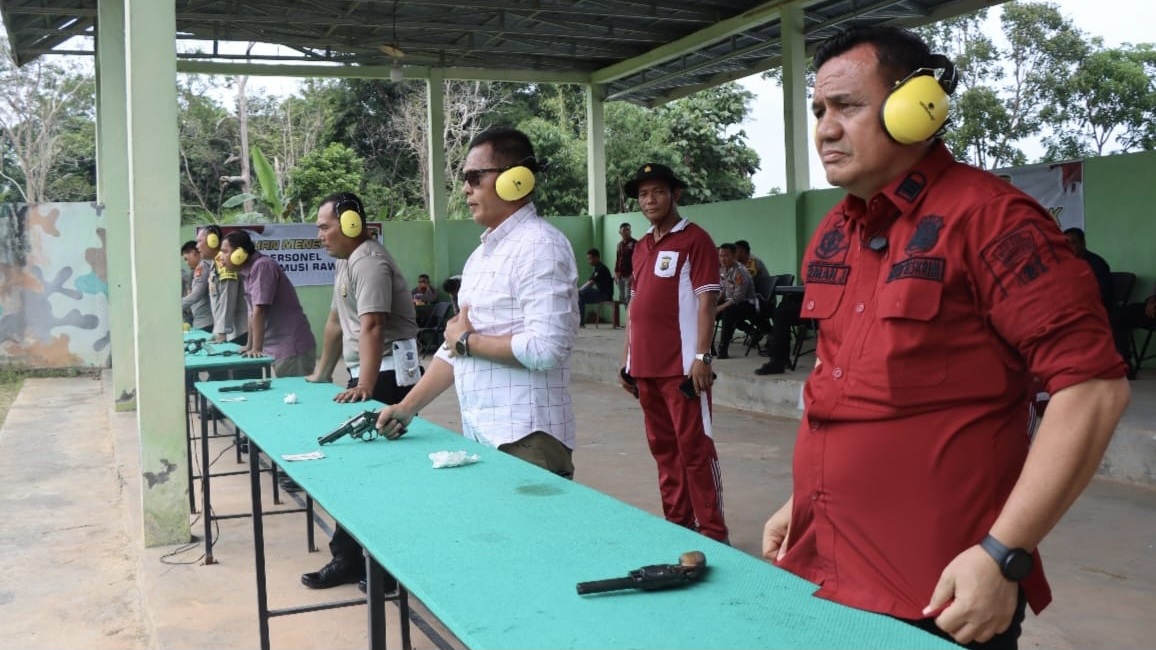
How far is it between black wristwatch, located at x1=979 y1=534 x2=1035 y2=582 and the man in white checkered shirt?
179cm

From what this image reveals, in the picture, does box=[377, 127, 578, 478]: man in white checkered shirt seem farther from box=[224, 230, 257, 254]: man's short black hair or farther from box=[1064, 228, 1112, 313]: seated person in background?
box=[1064, 228, 1112, 313]: seated person in background

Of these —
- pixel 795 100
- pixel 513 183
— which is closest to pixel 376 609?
pixel 513 183

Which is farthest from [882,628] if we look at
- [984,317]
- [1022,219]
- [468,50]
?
[468,50]

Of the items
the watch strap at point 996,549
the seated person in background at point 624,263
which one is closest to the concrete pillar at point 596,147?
the seated person in background at point 624,263

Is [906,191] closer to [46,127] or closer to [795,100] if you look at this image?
[795,100]

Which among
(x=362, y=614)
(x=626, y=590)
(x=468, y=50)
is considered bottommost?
(x=362, y=614)

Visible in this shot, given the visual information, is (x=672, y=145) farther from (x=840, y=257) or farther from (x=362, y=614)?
(x=840, y=257)

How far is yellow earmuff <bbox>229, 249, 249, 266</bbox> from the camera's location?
7057 millimetres

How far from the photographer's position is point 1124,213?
953 centimetres

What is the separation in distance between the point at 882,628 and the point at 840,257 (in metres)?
0.71

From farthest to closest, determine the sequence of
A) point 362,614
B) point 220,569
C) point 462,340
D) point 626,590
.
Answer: point 220,569 → point 362,614 → point 462,340 → point 626,590

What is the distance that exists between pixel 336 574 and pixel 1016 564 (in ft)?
12.1

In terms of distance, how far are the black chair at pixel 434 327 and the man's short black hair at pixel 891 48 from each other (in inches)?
544

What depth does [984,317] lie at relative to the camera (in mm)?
1641
